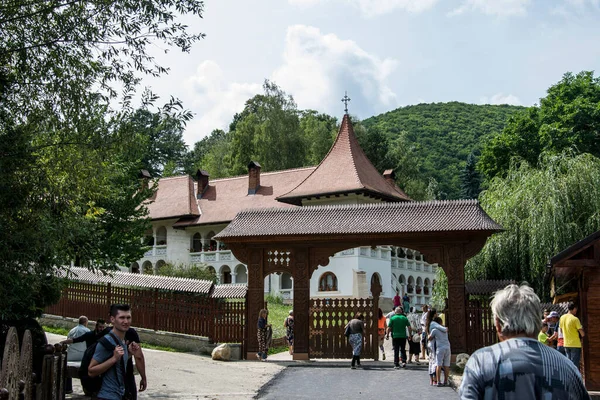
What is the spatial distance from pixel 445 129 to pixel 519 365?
380ft

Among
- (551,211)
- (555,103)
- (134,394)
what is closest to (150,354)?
(134,394)

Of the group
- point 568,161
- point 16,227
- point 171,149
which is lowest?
point 16,227

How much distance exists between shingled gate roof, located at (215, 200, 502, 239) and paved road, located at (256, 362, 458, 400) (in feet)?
12.3

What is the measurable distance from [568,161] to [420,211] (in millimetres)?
11583

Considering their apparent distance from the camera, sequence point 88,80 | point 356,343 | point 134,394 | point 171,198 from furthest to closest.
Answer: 1. point 171,198
2. point 356,343
3. point 88,80
4. point 134,394

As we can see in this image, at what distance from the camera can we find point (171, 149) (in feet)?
282

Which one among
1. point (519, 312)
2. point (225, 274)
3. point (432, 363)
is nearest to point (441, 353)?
point (432, 363)

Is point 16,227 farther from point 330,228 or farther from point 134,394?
point 330,228

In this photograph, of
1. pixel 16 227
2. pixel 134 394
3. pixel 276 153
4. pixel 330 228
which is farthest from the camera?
pixel 276 153

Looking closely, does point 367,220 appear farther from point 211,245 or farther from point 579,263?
point 211,245

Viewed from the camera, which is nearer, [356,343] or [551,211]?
[356,343]

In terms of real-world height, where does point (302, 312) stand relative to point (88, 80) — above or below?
below

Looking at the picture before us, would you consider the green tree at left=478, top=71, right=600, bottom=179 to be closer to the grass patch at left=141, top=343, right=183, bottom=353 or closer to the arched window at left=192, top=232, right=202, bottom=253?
the arched window at left=192, top=232, right=202, bottom=253

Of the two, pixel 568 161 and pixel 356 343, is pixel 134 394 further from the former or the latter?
pixel 568 161
